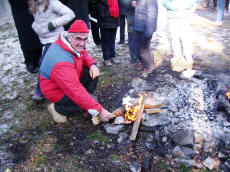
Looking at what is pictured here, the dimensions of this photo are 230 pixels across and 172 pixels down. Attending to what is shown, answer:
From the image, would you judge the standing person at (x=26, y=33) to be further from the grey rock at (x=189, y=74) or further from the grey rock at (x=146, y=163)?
the grey rock at (x=146, y=163)

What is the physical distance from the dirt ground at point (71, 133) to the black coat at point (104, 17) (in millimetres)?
1078

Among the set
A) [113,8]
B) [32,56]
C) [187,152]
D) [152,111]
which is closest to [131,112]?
[152,111]

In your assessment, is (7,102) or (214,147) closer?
(214,147)

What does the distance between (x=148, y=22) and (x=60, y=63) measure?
2.40 m

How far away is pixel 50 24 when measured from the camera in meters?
3.79

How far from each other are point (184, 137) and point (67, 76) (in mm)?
1905

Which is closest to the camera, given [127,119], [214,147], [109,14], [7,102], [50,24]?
[214,147]

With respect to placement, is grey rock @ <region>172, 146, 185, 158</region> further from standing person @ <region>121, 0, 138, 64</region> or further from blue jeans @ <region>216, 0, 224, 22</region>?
blue jeans @ <region>216, 0, 224, 22</region>

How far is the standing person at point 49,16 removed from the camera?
373cm

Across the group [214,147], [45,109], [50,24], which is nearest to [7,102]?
[45,109]

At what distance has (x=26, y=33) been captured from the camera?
15.4 feet

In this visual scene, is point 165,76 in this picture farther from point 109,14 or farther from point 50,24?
point 50,24

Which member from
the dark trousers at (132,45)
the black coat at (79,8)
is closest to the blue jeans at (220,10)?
the dark trousers at (132,45)

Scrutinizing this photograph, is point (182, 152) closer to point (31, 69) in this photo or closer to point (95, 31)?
point (31, 69)
